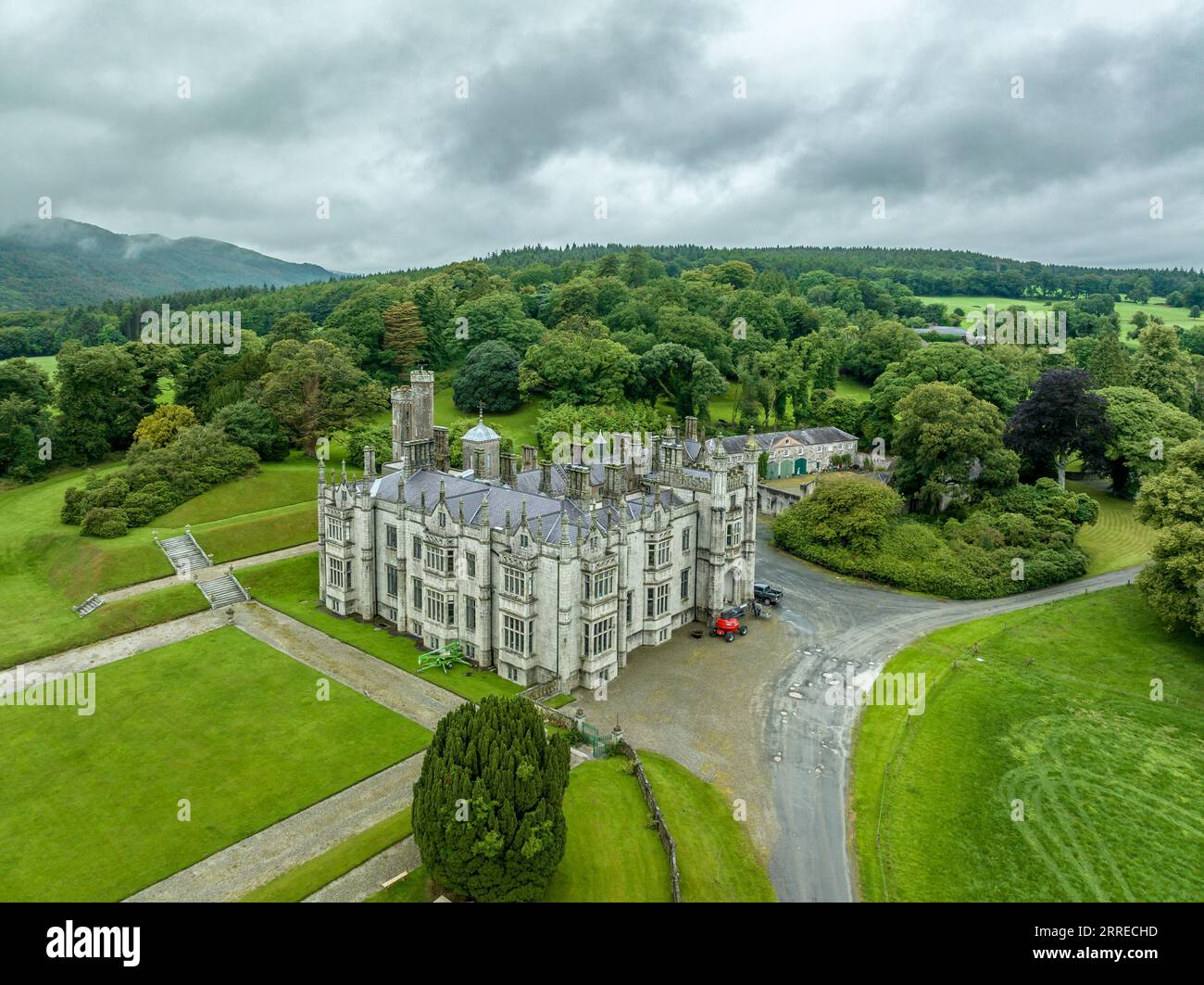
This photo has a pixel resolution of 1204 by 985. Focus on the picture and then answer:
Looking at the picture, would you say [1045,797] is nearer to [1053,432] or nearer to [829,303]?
[1053,432]

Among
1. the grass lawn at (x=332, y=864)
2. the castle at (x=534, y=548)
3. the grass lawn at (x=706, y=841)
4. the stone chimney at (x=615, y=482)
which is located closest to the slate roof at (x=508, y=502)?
the castle at (x=534, y=548)

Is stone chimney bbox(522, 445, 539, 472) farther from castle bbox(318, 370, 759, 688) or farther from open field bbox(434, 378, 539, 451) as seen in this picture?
open field bbox(434, 378, 539, 451)

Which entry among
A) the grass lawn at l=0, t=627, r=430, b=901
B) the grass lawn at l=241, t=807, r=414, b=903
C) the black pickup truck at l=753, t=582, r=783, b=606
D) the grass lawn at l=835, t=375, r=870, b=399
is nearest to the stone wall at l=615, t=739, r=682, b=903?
the grass lawn at l=241, t=807, r=414, b=903

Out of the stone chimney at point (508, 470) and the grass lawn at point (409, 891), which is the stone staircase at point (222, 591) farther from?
the grass lawn at point (409, 891)

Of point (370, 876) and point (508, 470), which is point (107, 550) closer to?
point (508, 470)

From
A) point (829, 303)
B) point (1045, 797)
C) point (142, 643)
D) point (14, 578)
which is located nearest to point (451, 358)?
point (14, 578)
